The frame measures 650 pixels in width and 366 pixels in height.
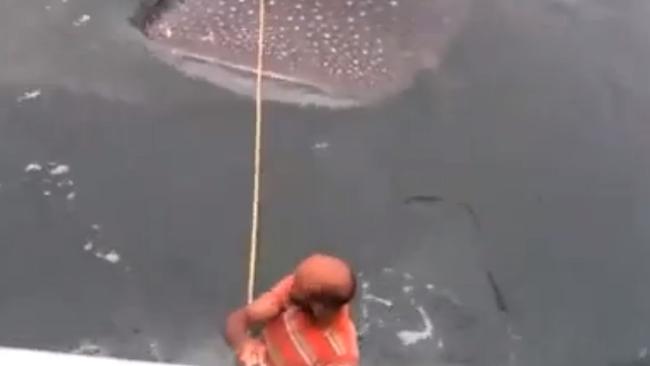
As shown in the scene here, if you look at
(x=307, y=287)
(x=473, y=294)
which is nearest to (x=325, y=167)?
(x=473, y=294)

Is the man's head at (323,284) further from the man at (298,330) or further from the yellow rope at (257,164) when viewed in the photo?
the yellow rope at (257,164)

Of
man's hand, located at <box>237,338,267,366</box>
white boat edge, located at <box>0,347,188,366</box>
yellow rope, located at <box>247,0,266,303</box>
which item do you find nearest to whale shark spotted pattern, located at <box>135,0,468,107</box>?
yellow rope, located at <box>247,0,266,303</box>

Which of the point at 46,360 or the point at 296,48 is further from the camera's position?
the point at 296,48

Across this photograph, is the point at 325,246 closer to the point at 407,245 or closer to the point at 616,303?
the point at 407,245

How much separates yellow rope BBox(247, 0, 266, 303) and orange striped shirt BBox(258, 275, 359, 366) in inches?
37.4

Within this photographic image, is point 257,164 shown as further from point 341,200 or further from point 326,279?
point 326,279

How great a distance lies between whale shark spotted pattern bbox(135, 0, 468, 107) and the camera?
3820 millimetres

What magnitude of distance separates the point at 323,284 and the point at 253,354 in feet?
0.90

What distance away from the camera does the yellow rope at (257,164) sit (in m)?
3.15

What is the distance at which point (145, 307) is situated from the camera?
3.19 meters

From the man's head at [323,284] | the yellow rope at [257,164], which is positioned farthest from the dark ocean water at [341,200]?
the man's head at [323,284]

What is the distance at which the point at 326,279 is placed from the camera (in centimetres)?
178

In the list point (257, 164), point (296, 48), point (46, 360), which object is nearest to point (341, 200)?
point (257, 164)

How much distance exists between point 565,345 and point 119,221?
4.48ft
